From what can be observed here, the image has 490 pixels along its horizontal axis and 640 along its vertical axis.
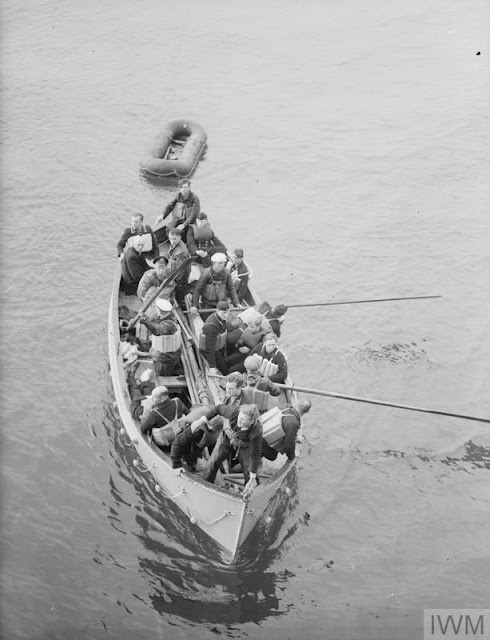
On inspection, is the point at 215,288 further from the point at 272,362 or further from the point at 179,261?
the point at 272,362

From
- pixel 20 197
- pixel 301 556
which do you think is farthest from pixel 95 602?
pixel 20 197

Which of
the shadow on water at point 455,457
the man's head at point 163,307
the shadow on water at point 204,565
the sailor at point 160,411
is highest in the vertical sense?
the man's head at point 163,307

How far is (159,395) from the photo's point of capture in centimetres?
1062

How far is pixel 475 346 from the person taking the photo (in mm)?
16625

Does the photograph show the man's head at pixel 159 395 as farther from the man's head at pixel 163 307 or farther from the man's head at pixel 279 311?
the man's head at pixel 279 311

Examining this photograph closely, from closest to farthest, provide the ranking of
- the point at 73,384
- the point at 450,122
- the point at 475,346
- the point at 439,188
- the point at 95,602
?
the point at 95,602
the point at 73,384
the point at 475,346
the point at 439,188
the point at 450,122

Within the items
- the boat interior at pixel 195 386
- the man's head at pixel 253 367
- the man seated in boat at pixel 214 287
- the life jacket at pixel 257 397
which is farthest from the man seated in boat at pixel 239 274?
the life jacket at pixel 257 397

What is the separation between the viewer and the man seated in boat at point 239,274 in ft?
46.3

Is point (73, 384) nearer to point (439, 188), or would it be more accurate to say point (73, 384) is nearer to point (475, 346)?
point (475, 346)

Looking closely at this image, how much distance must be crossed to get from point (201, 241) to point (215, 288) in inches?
75.6

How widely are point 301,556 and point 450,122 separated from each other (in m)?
19.9

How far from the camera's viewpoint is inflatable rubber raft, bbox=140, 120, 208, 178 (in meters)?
21.9

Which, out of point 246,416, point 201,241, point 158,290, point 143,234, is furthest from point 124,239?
point 246,416

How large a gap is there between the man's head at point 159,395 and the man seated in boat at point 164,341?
4.77ft
